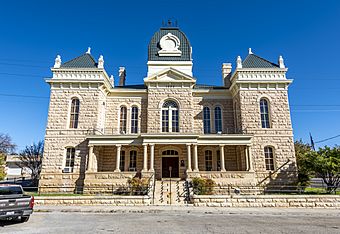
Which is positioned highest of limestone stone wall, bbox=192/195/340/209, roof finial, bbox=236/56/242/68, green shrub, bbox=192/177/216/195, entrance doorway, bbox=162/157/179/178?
roof finial, bbox=236/56/242/68

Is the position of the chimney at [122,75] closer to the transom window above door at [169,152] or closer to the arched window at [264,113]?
the transom window above door at [169,152]

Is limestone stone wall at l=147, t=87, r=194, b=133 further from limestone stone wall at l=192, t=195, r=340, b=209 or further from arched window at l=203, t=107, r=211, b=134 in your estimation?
limestone stone wall at l=192, t=195, r=340, b=209

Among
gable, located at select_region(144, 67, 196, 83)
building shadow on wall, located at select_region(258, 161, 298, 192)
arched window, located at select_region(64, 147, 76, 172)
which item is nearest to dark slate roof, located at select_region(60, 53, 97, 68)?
gable, located at select_region(144, 67, 196, 83)

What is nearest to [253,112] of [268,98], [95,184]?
[268,98]

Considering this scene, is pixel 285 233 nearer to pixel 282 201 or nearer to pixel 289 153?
pixel 282 201

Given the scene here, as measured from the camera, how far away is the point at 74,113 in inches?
903

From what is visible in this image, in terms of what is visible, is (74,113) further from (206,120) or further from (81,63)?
(206,120)

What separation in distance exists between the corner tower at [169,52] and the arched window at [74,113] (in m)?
8.68

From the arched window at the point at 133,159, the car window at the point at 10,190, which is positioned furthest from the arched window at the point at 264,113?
the car window at the point at 10,190

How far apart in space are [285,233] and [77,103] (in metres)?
20.8

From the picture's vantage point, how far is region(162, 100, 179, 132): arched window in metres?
23.8

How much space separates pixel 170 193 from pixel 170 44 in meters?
18.4

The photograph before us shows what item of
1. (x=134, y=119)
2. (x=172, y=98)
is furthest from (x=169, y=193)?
(x=172, y=98)

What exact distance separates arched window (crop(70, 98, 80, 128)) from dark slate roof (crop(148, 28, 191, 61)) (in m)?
9.97
